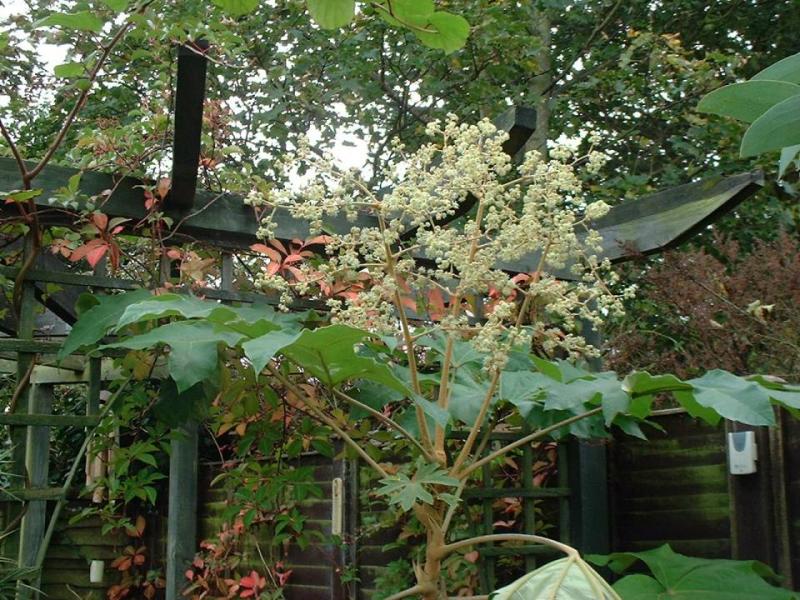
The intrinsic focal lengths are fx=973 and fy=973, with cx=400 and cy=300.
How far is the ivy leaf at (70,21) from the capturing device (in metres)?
1.28

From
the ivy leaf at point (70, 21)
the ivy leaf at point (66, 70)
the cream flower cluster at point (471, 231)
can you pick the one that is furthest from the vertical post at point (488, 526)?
the ivy leaf at point (70, 21)

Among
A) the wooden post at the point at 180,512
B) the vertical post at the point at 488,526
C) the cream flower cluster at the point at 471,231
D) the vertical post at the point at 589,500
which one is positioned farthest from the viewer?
the wooden post at the point at 180,512

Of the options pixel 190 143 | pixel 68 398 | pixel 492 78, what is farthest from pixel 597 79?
pixel 190 143

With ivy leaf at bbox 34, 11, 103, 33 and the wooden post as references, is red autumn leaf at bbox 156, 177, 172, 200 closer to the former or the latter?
the wooden post

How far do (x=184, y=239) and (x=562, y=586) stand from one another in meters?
2.31

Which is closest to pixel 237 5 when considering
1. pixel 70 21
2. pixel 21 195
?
pixel 70 21

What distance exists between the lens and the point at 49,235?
3.11 metres

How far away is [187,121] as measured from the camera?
2756 mm

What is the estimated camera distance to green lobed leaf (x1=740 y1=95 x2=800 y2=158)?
425 millimetres

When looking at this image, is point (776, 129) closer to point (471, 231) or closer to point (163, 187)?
point (471, 231)

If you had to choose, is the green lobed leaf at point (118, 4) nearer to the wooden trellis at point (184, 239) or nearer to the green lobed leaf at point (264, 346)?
the green lobed leaf at point (264, 346)

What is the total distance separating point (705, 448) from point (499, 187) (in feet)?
4.56

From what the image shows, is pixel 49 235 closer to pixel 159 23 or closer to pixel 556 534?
pixel 159 23

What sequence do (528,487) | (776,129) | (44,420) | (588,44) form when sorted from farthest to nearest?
1. (588,44)
2. (528,487)
3. (44,420)
4. (776,129)
